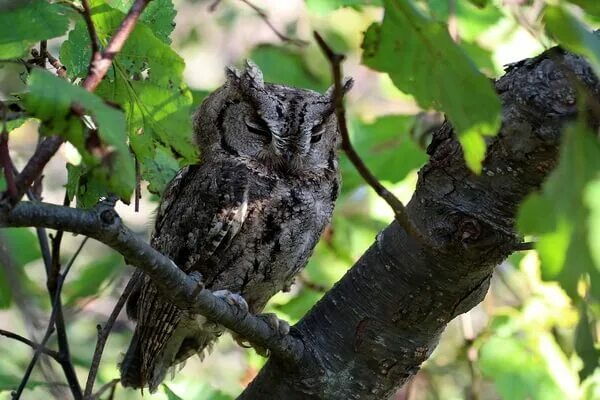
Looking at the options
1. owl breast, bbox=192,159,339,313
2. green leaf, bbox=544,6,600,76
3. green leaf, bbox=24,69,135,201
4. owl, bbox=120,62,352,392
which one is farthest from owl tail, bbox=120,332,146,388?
green leaf, bbox=544,6,600,76

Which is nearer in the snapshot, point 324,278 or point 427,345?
point 427,345

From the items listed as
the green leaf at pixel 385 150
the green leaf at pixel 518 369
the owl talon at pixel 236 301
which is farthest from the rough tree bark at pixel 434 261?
the green leaf at pixel 385 150

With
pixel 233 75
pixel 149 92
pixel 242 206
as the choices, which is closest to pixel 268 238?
pixel 242 206

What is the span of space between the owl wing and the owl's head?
0.10 meters

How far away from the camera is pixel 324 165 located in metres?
2.15

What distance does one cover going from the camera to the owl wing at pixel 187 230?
1936mm

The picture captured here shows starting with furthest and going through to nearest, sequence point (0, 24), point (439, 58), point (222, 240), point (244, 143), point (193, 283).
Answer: point (244, 143), point (222, 240), point (193, 283), point (0, 24), point (439, 58)

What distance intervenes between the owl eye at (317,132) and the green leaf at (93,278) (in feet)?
3.00

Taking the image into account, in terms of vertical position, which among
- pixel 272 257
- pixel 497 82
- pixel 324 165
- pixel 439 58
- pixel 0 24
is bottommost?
pixel 439 58

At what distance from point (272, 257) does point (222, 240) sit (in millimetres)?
132

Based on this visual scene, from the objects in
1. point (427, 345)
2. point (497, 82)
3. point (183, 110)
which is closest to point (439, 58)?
point (183, 110)

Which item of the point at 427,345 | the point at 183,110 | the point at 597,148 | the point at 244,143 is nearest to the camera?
the point at 597,148

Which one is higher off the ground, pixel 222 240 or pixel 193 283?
pixel 222 240

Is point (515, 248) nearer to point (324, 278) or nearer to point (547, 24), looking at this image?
point (547, 24)
